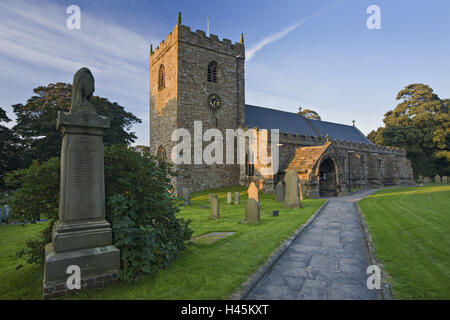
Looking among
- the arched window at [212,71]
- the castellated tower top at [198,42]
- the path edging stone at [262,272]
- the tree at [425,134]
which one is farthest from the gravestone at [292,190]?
the tree at [425,134]

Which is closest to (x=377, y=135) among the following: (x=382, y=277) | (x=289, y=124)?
(x=289, y=124)

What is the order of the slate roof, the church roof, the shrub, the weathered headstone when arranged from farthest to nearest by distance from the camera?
the church roof < the weathered headstone < the slate roof < the shrub

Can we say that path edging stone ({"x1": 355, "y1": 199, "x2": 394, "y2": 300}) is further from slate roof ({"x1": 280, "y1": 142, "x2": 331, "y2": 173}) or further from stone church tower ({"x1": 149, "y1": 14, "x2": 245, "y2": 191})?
stone church tower ({"x1": 149, "y1": 14, "x2": 245, "y2": 191})

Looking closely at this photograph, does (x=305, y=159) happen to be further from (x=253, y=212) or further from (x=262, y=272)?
(x=262, y=272)

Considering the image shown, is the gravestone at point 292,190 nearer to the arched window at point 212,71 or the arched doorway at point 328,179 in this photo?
the arched doorway at point 328,179

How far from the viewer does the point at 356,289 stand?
12.3 ft

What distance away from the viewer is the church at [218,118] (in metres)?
20.2

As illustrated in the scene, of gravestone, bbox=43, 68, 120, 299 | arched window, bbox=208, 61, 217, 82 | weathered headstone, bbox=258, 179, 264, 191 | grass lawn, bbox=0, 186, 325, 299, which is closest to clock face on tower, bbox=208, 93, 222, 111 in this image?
arched window, bbox=208, 61, 217, 82

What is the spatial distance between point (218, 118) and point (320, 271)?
62.6ft

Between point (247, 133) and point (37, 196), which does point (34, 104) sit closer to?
point (247, 133)

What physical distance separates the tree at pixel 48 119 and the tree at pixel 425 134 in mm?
44338

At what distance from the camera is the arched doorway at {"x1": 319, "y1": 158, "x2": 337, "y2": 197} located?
2053cm

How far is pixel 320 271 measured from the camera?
14.6ft

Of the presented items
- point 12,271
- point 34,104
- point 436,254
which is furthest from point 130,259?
point 34,104
